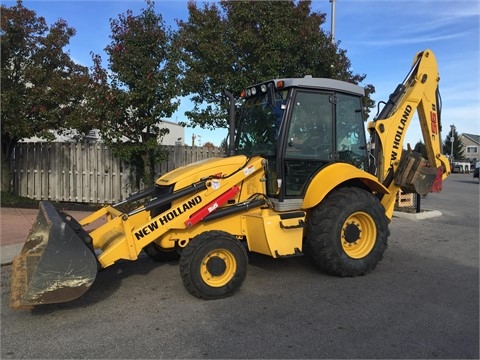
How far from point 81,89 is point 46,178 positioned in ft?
12.2

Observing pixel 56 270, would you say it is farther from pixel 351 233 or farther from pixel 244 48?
pixel 244 48

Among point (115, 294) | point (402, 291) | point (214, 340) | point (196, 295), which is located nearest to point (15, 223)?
point (115, 294)

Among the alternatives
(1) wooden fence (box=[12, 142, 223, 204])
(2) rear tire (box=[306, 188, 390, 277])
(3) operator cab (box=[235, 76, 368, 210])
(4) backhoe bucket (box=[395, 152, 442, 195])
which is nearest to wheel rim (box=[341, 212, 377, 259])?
(2) rear tire (box=[306, 188, 390, 277])

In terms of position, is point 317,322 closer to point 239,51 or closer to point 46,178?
point 239,51

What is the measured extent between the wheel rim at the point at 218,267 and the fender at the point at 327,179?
1263 mm

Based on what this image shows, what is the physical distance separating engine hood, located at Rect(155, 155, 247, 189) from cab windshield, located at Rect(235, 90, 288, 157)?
1.28ft

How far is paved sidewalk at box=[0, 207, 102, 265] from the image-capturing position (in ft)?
22.6

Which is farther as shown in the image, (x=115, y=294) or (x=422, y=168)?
(x=422, y=168)

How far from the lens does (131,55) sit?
33.9 ft

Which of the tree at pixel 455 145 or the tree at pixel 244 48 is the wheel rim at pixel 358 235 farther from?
the tree at pixel 455 145

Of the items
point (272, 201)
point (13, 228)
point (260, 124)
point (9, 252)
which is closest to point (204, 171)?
point (272, 201)

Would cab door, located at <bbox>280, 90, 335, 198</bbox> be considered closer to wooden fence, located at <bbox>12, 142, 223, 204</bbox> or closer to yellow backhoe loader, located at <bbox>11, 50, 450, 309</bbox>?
yellow backhoe loader, located at <bbox>11, 50, 450, 309</bbox>

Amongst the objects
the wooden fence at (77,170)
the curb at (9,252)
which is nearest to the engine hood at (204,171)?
the curb at (9,252)

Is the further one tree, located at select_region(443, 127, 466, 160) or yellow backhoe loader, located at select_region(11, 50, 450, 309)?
tree, located at select_region(443, 127, 466, 160)
